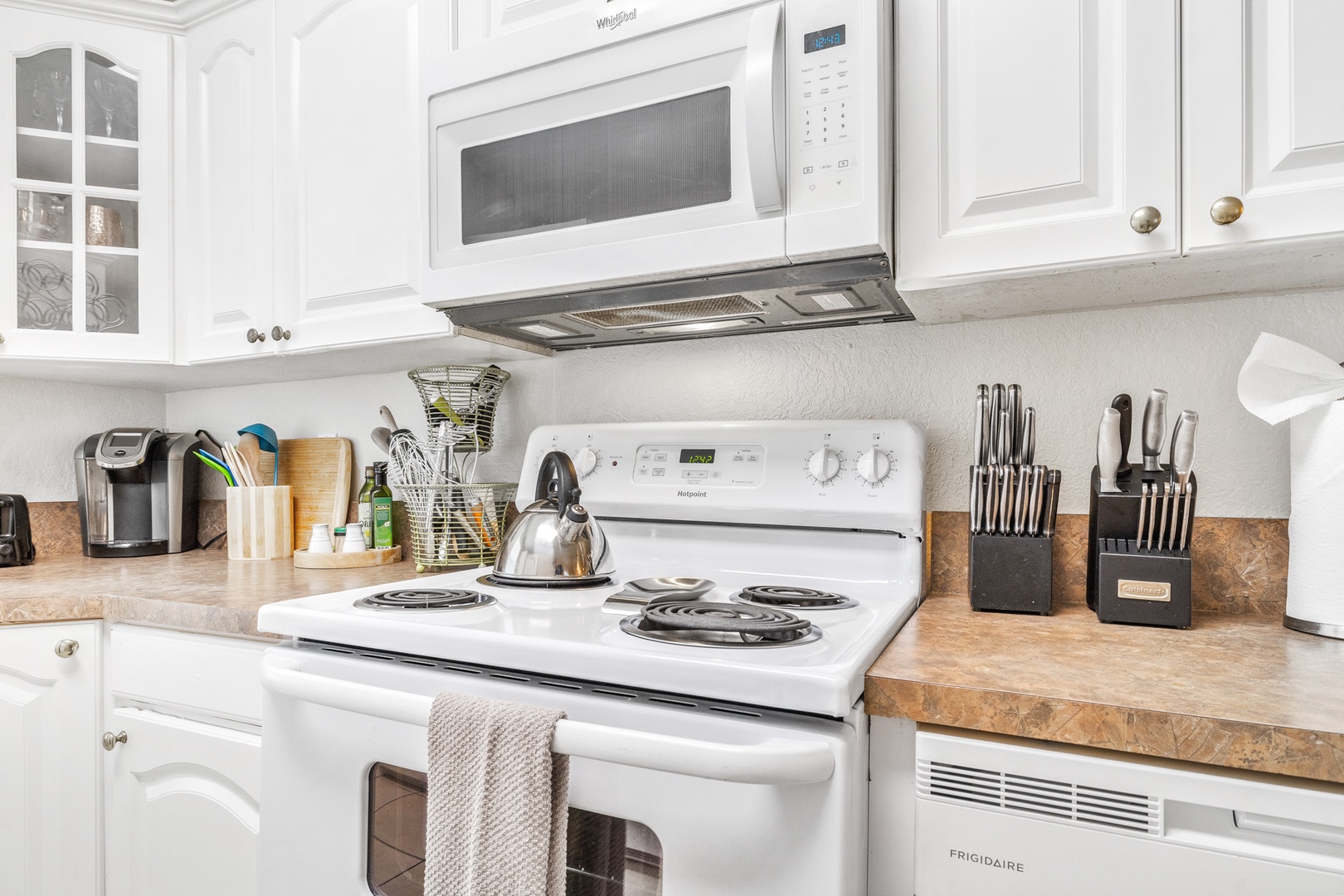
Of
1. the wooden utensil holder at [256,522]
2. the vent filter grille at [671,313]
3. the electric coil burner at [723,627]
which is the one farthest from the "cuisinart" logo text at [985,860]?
the wooden utensil holder at [256,522]

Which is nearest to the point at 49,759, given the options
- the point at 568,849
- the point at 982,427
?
the point at 568,849

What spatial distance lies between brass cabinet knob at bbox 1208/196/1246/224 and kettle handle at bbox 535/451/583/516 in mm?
923

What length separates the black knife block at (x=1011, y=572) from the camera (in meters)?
1.07

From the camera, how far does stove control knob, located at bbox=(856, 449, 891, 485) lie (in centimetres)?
121

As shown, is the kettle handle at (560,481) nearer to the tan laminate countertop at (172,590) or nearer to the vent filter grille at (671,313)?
the vent filter grille at (671,313)

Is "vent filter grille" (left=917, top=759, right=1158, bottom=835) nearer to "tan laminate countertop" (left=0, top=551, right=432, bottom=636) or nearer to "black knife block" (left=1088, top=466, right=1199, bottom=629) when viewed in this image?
"black knife block" (left=1088, top=466, right=1199, bottom=629)

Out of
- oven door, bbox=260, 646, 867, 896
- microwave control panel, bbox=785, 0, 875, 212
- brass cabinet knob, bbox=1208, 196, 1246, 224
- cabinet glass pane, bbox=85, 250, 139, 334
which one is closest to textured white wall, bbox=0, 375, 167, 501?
cabinet glass pane, bbox=85, 250, 139, 334

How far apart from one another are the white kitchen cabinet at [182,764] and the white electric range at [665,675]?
21 centimetres

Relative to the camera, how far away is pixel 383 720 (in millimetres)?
906

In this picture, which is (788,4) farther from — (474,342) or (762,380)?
(474,342)

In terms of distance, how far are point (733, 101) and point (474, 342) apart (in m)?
0.71

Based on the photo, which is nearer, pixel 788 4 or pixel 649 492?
pixel 788 4

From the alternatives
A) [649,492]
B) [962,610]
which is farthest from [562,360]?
[962,610]

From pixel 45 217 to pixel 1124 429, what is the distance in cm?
225
